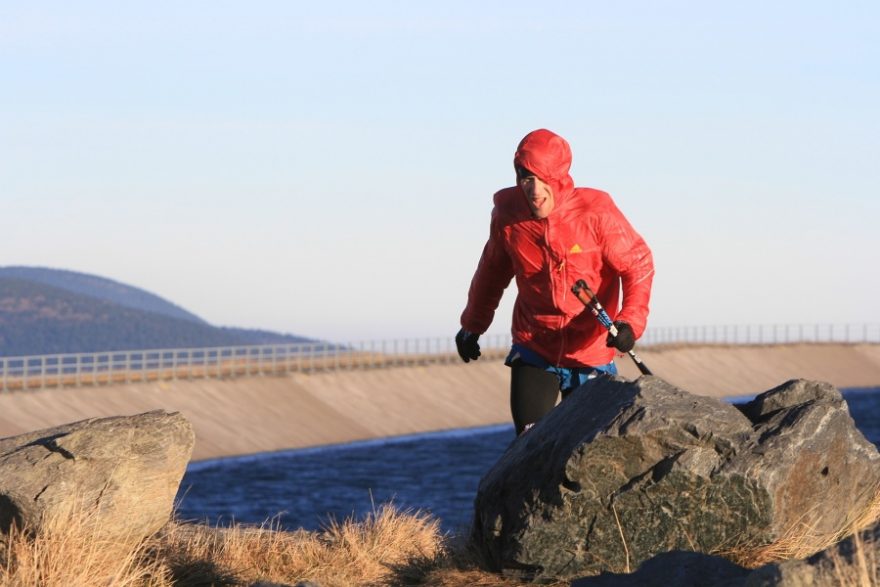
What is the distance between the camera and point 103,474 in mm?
10039

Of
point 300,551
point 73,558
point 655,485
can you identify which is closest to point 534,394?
point 655,485

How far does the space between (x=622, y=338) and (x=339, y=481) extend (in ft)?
201

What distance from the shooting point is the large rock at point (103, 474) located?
9.80 meters

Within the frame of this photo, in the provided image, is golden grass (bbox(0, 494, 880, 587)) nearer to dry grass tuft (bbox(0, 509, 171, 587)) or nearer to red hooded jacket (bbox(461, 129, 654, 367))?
dry grass tuft (bbox(0, 509, 171, 587))

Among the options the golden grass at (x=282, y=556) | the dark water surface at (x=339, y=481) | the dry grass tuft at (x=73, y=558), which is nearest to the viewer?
the golden grass at (x=282, y=556)

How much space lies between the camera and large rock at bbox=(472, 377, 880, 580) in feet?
25.4

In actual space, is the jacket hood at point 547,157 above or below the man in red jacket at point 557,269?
above

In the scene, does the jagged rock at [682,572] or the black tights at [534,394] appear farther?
the black tights at [534,394]

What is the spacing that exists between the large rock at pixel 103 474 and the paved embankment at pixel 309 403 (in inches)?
1851

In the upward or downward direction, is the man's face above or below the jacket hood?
below

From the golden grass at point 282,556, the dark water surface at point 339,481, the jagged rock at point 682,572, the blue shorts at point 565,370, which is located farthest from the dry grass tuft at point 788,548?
the dark water surface at point 339,481

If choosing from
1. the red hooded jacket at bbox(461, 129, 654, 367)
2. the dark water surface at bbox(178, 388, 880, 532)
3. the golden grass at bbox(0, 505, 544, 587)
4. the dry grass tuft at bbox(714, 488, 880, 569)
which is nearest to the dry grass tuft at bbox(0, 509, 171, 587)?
the golden grass at bbox(0, 505, 544, 587)

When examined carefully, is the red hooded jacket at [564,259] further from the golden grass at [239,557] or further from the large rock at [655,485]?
the golden grass at [239,557]

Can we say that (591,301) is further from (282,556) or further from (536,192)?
(282,556)
